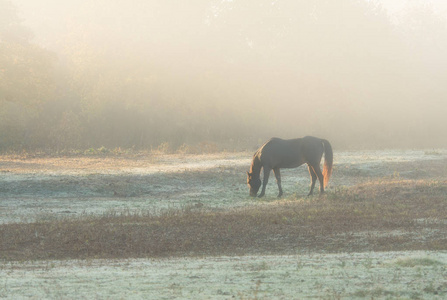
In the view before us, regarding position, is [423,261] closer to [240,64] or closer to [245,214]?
[245,214]

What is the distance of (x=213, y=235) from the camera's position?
1166 cm

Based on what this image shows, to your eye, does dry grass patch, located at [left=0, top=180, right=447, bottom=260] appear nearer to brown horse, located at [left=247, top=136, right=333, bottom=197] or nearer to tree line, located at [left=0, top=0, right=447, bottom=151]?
brown horse, located at [left=247, top=136, right=333, bottom=197]

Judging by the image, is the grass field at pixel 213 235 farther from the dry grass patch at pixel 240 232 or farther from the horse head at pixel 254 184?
the horse head at pixel 254 184

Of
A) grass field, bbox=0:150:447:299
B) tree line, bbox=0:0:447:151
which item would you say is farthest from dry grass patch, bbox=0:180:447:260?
tree line, bbox=0:0:447:151

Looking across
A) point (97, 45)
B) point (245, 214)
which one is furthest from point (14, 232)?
point (97, 45)

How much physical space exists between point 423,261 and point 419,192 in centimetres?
906

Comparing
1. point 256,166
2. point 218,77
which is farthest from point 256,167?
point 218,77

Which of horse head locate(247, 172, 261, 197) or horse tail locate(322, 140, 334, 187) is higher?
horse tail locate(322, 140, 334, 187)

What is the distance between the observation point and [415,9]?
194 feet

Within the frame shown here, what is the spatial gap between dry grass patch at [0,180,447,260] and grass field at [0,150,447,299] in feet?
0.07

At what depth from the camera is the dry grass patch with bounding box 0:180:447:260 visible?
408 inches

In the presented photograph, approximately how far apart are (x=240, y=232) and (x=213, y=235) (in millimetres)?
555

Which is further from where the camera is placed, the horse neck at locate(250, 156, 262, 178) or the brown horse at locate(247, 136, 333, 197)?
the horse neck at locate(250, 156, 262, 178)

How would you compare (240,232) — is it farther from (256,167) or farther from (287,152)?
(287,152)
